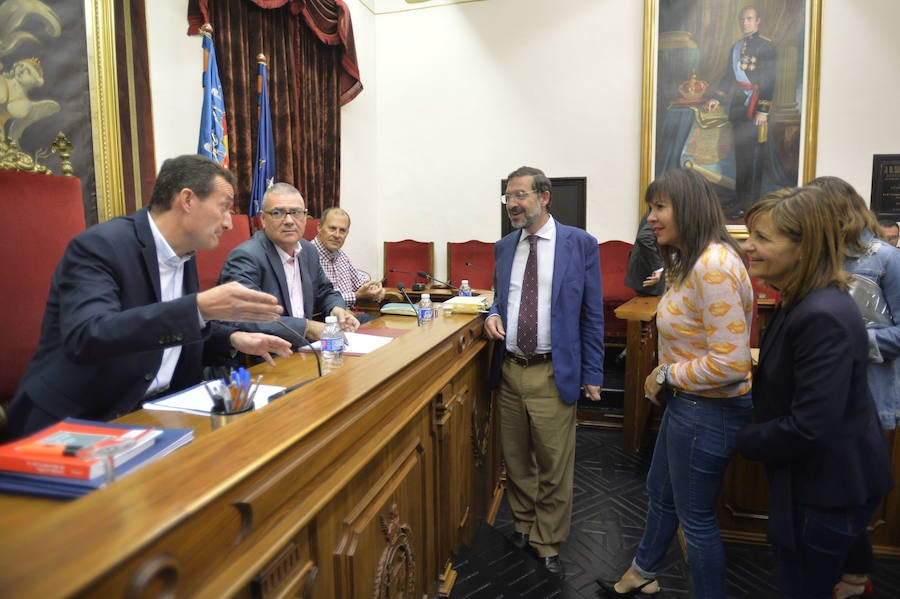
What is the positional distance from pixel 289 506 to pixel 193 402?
0.64m

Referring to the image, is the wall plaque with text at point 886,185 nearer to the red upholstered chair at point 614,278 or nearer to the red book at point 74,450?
the red upholstered chair at point 614,278

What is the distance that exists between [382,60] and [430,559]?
5904 mm

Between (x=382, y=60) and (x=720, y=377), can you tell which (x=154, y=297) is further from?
(x=382, y=60)

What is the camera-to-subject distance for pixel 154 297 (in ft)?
4.89

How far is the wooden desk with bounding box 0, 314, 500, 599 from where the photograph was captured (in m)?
0.56

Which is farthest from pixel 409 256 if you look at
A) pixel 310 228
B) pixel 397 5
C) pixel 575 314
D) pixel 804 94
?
pixel 804 94

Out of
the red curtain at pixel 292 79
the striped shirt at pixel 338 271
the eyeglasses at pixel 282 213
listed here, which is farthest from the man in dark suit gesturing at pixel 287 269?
the red curtain at pixel 292 79

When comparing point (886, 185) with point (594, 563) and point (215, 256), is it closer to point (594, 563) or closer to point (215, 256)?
point (594, 563)

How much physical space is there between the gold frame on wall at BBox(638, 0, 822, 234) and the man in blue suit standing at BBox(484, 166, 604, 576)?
12.1 feet

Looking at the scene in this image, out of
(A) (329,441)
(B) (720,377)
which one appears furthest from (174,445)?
(B) (720,377)

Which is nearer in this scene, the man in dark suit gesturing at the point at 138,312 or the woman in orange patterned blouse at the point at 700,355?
the man in dark suit gesturing at the point at 138,312

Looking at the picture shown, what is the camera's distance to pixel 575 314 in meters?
2.21

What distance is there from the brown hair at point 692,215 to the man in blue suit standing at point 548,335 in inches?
23.6

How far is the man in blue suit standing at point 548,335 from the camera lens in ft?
7.24
